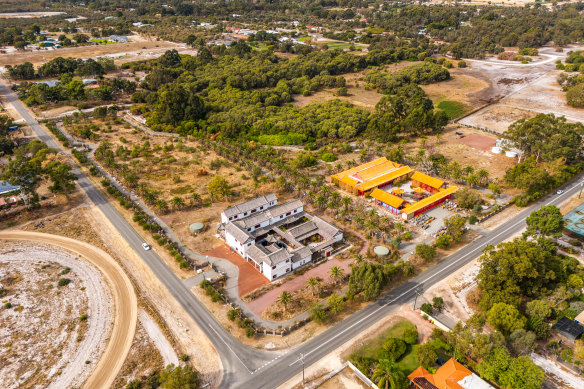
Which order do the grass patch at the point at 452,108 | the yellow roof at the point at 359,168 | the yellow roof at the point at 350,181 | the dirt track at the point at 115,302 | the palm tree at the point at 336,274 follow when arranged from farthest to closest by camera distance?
the grass patch at the point at 452,108, the yellow roof at the point at 359,168, the yellow roof at the point at 350,181, the palm tree at the point at 336,274, the dirt track at the point at 115,302

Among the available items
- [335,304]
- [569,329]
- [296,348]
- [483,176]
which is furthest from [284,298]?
[483,176]

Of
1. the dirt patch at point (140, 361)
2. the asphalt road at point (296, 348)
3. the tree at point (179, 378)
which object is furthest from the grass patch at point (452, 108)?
the tree at point (179, 378)

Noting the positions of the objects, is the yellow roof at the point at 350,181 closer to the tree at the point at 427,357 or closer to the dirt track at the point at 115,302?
the tree at the point at 427,357

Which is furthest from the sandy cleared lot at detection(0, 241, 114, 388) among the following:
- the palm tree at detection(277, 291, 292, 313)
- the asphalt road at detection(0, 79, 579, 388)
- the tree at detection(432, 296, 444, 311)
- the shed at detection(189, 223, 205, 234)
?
the tree at detection(432, 296, 444, 311)

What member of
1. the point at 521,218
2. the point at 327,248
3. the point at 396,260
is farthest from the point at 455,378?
the point at 521,218

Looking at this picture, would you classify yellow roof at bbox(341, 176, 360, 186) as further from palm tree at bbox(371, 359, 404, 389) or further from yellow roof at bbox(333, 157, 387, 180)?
palm tree at bbox(371, 359, 404, 389)

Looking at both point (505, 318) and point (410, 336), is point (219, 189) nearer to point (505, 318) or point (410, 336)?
point (410, 336)
